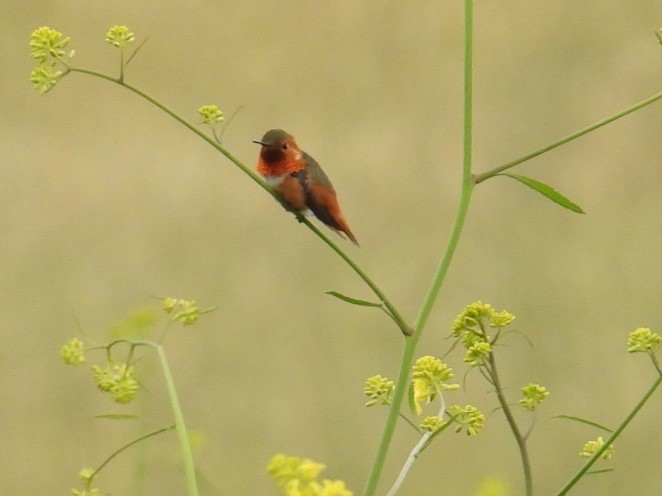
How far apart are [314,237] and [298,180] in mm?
581

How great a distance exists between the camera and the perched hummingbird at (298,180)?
677 millimetres

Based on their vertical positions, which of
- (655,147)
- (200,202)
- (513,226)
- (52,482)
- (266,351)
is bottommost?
(52,482)

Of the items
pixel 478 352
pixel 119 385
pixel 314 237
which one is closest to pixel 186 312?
pixel 119 385

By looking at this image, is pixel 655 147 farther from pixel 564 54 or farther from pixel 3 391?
pixel 3 391

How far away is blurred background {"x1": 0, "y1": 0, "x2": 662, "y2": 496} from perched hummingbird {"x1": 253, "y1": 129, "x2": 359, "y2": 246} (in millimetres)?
534

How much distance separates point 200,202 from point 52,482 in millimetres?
409

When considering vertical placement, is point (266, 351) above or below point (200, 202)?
below

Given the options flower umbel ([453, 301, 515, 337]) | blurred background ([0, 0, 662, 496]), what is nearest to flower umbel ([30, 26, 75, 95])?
flower umbel ([453, 301, 515, 337])

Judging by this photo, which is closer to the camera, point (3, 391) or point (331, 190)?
point (331, 190)

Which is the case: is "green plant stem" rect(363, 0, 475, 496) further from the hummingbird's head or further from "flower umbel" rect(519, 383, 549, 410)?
the hummingbird's head

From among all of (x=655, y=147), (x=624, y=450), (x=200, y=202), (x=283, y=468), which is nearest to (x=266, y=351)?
(x=200, y=202)

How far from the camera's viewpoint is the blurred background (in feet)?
4.05

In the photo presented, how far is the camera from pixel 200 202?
1.24m

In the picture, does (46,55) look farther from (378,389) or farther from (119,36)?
(378,389)
